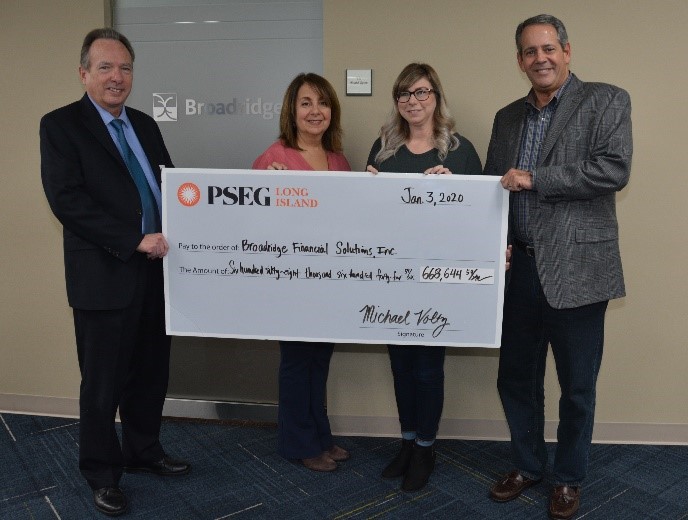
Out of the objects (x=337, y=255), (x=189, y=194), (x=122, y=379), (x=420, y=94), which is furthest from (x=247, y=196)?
(x=122, y=379)

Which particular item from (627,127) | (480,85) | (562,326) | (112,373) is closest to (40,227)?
(112,373)

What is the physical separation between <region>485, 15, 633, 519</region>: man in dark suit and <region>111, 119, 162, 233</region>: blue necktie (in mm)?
1385

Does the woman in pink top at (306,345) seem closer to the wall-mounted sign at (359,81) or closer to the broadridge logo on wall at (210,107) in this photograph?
the wall-mounted sign at (359,81)

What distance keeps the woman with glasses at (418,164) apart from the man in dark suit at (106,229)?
94 centimetres

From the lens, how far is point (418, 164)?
8.26 feet

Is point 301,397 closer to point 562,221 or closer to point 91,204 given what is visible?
point 91,204

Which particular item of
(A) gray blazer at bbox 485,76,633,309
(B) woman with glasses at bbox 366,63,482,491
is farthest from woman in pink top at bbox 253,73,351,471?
(A) gray blazer at bbox 485,76,633,309

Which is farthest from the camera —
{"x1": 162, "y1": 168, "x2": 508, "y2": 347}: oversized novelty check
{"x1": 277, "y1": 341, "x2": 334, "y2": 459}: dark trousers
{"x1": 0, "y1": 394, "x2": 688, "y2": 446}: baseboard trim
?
{"x1": 0, "y1": 394, "x2": 688, "y2": 446}: baseboard trim

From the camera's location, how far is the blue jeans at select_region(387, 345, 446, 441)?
262cm

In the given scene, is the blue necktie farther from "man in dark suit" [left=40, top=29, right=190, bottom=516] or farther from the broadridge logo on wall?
the broadridge logo on wall

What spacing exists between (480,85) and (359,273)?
1.17 meters

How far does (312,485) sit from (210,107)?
6.37ft

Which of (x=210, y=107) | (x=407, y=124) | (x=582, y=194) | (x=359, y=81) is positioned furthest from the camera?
(x=210, y=107)

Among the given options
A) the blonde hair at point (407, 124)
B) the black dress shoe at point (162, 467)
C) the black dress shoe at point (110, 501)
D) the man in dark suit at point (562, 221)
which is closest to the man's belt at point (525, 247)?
the man in dark suit at point (562, 221)
